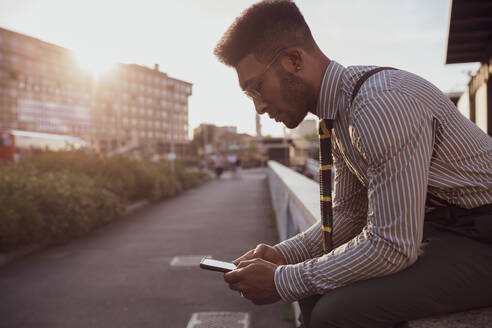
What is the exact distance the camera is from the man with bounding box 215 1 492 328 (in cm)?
136

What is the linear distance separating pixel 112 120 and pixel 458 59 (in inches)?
4463

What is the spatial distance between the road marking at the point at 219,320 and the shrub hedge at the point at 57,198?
147 inches

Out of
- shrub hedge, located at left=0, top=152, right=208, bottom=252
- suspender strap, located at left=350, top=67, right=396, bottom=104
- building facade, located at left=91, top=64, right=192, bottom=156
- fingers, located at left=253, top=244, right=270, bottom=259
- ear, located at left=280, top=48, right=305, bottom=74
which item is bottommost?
shrub hedge, located at left=0, top=152, right=208, bottom=252

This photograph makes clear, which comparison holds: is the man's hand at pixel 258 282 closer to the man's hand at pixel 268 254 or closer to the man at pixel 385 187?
the man at pixel 385 187

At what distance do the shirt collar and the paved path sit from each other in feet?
9.33

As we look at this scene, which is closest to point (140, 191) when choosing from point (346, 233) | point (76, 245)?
point (76, 245)

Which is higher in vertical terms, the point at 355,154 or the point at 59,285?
the point at 355,154

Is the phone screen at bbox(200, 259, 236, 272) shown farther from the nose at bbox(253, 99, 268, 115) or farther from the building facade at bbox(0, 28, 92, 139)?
the building facade at bbox(0, 28, 92, 139)

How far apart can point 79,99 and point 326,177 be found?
114m

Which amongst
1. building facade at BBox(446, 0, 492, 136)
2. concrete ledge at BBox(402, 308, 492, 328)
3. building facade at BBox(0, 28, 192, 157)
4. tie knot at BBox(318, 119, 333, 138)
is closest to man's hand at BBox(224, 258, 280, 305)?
concrete ledge at BBox(402, 308, 492, 328)

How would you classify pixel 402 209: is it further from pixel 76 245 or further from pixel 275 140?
pixel 275 140

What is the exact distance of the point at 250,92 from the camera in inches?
72.1

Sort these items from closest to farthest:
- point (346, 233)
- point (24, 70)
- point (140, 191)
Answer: point (346, 233) < point (140, 191) < point (24, 70)

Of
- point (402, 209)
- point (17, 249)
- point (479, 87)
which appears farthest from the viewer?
point (479, 87)
